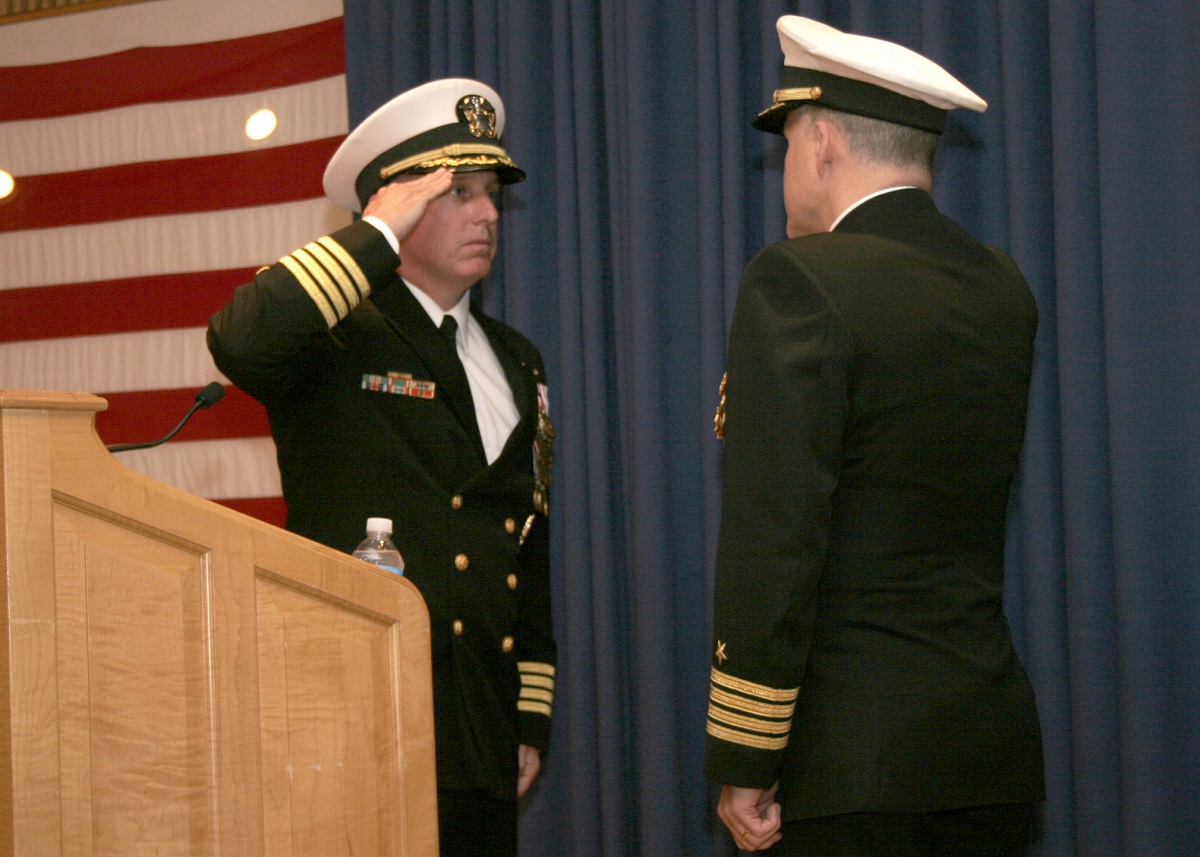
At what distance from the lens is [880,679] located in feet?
4.93

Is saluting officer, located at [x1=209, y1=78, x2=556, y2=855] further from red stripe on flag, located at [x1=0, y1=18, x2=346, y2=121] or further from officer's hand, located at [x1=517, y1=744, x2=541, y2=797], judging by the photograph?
red stripe on flag, located at [x1=0, y1=18, x2=346, y2=121]

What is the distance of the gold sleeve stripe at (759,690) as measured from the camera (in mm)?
1479

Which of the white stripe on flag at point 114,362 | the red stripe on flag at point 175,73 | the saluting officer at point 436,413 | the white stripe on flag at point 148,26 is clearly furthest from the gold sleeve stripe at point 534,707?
the white stripe on flag at point 148,26

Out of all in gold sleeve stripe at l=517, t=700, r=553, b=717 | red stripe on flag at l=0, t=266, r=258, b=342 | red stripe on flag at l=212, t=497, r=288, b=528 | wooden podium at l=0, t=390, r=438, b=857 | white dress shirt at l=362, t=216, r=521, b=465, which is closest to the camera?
wooden podium at l=0, t=390, r=438, b=857

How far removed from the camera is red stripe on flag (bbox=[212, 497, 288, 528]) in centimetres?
315

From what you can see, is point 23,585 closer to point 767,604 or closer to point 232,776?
point 232,776

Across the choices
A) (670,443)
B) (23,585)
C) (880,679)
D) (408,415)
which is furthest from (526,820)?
(23,585)

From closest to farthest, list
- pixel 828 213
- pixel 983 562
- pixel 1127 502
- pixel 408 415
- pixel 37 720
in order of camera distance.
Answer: pixel 37 720
pixel 983 562
pixel 828 213
pixel 408 415
pixel 1127 502

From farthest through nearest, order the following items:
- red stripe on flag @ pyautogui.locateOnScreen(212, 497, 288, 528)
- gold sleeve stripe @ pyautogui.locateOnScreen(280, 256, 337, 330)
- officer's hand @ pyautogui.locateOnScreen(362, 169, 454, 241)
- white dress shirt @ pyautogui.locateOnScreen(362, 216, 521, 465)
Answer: red stripe on flag @ pyautogui.locateOnScreen(212, 497, 288, 528) → white dress shirt @ pyautogui.locateOnScreen(362, 216, 521, 465) → officer's hand @ pyautogui.locateOnScreen(362, 169, 454, 241) → gold sleeve stripe @ pyautogui.locateOnScreen(280, 256, 337, 330)

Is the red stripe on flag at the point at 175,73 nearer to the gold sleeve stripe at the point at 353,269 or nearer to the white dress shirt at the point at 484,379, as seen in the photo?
the white dress shirt at the point at 484,379

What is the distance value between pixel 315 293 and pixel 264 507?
4.86 ft

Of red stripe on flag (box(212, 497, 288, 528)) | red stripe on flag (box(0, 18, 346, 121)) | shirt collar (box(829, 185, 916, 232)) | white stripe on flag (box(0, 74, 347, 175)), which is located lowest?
red stripe on flag (box(212, 497, 288, 528))

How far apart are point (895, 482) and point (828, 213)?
453mm

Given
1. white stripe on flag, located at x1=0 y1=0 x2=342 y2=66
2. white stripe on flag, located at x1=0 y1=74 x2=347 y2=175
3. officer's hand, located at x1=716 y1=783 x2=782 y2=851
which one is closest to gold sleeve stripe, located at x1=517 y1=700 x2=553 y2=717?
officer's hand, located at x1=716 y1=783 x2=782 y2=851
